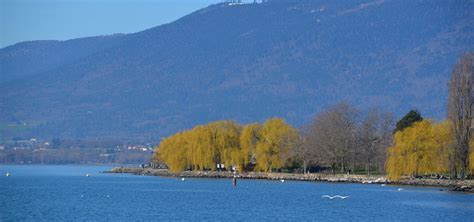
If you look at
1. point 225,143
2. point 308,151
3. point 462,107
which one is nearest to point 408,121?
point 308,151

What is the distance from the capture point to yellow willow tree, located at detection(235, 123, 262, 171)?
100750 mm

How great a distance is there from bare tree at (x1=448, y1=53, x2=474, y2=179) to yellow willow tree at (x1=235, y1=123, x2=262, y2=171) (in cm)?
2657

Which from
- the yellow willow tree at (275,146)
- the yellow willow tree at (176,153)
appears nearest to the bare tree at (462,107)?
the yellow willow tree at (275,146)

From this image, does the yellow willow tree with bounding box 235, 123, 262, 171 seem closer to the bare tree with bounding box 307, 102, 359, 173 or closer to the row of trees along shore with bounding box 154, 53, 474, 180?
the row of trees along shore with bounding box 154, 53, 474, 180

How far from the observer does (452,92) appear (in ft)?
252

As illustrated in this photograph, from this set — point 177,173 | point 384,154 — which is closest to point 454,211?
point 384,154

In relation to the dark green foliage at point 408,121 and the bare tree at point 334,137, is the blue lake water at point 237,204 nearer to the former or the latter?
the dark green foliage at point 408,121

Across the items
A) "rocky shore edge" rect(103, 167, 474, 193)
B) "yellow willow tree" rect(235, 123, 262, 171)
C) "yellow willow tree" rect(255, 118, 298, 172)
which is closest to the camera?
"rocky shore edge" rect(103, 167, 474, 193)

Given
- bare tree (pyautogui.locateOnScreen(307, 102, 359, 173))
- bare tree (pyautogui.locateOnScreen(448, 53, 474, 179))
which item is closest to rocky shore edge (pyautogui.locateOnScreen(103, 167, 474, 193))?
bare tree (pyautogui.locateOnScreen(307, 102, 359, 173))

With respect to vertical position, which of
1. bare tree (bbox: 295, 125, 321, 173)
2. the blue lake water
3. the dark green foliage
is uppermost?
the dark green foliage

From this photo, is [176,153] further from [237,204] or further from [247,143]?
[237,204]

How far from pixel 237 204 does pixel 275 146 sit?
37009 millimetres

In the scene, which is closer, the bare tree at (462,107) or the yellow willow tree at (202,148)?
the bare tree at (462,107)

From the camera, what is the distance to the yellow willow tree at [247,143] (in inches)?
3967
